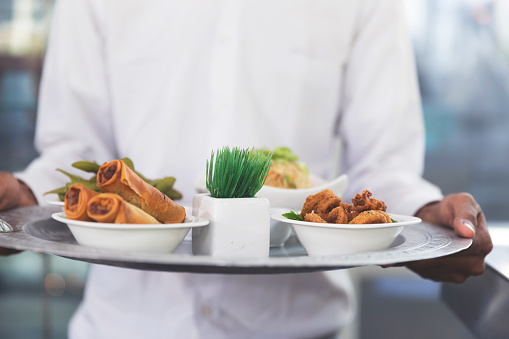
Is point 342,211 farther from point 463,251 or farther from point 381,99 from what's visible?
point 381,99

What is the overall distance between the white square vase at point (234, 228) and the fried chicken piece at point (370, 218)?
140 mm

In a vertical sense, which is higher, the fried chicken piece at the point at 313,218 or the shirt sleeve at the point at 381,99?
the shirt sleeve at the point at 381,99

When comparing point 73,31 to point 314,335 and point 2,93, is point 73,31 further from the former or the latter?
point 2,93

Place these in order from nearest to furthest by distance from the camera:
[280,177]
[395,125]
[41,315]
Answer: [280,177] < [395,125] < [41,315]

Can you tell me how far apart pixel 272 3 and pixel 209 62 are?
0.26 metres

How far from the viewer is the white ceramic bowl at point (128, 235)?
29.9 inches

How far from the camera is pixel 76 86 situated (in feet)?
5.36

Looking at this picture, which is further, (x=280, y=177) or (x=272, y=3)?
(x=272, y=3)

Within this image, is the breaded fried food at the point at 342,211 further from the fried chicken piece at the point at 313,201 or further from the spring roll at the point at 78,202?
the spring roll at the point at 78,202

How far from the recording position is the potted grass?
827 millimetres

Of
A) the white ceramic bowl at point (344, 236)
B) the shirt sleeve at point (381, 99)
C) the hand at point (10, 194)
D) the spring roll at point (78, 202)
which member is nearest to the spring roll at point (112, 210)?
the spring roll at point (78, 202)

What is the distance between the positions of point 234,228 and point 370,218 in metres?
0.21

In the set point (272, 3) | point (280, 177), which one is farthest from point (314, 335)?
Answer: point (272, 3)

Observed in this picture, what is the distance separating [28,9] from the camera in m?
3.17
